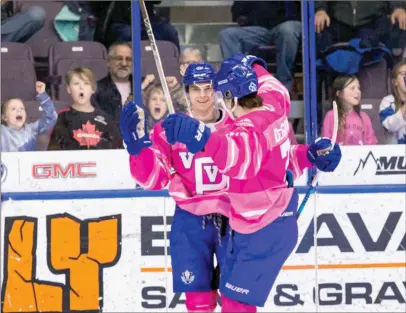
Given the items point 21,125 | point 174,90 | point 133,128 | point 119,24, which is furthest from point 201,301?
point 119,24

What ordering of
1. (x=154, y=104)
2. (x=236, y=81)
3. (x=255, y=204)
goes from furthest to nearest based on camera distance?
(x=154, y=104), (x=255, y=204), (x=236, y=81)

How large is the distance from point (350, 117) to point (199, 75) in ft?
4.85

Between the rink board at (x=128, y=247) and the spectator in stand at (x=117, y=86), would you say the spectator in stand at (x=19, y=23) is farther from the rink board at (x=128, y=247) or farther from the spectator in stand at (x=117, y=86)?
the rink board at (x=128, y=247)

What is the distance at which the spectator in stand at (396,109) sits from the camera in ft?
14.6

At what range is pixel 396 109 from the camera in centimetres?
447

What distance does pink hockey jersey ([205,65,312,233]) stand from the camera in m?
2.75

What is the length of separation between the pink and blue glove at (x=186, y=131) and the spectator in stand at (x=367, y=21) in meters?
2.04

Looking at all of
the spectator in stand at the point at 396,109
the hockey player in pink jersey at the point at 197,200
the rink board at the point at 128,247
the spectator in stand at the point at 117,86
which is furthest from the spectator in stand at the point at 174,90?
the hockey player in pink jersey at the point at 197,200

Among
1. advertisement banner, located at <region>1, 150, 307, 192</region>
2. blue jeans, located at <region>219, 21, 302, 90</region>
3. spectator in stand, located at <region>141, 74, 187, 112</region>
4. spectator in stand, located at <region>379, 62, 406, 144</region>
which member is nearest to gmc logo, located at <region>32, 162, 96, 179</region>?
advertisement banner, located at <region>1, 150, 307, 192</region>

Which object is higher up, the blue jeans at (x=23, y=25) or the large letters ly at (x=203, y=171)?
the blue jeans at (x=23, y=25)

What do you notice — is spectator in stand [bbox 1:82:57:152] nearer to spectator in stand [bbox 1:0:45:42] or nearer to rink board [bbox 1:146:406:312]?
rink board [bbox 1:146:406:312]

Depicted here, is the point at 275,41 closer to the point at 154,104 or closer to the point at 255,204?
the point at 154,104

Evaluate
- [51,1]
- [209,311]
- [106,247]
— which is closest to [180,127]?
[209,311]

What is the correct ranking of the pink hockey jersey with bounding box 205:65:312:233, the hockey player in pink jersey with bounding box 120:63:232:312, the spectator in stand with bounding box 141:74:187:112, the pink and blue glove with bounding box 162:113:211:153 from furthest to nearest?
the spectator in stand with bounding box 141:74:187:112
the hockey player in pink jersey with bounding box 120:63:232:312
the pink hockey jersey with bounding box 205:65:312:233
the pink and blue glove with bounding box 162:113:211:153
